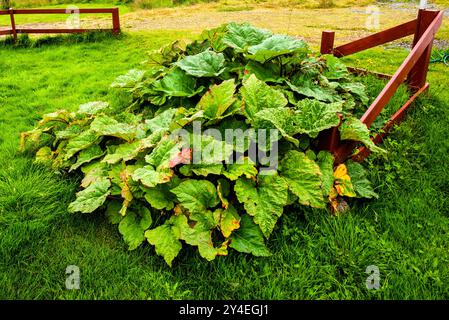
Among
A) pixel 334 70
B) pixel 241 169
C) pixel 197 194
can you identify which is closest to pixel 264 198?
pixel 241 169

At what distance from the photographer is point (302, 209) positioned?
11.0 ft

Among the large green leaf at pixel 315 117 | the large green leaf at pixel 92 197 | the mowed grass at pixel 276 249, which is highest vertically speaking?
the large green leaf at pixel 315 117

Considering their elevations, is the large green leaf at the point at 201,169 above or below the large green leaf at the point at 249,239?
above

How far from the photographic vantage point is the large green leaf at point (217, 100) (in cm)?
356

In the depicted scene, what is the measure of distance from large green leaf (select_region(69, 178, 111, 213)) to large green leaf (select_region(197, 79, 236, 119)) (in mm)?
1030

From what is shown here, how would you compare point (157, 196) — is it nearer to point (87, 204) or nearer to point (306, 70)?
point (87, 204)

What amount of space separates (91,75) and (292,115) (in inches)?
191

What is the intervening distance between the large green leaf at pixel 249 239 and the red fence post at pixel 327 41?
10.0ft

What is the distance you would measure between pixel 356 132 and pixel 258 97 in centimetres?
87

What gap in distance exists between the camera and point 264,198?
315 cm

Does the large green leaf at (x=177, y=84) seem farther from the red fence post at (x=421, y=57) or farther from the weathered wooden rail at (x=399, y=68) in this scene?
the red fence post at (x=421, y=57)

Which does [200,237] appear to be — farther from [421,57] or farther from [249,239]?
[421,57]

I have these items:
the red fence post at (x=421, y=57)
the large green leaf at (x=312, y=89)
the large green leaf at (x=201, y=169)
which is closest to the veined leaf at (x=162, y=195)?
the large green leaf at (x=201, y=169)
